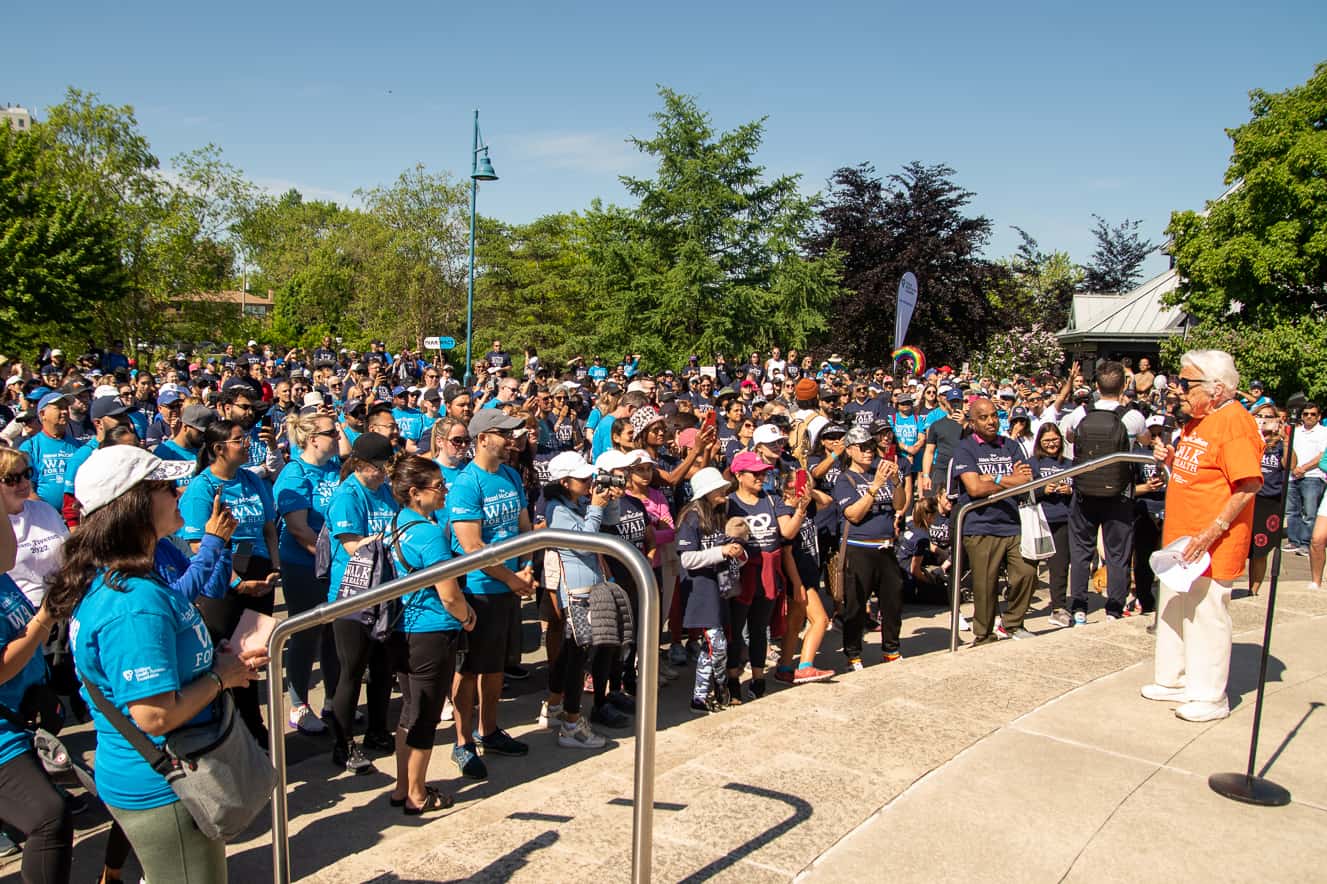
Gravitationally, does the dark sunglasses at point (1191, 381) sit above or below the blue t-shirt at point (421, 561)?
above

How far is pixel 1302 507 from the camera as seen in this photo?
12.4 meters

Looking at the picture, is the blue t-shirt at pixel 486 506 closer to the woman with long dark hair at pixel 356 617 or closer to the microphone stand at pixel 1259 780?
the woman with long dark hair at pixel 356 617

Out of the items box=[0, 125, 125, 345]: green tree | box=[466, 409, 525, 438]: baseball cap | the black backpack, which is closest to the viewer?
box=[466, 409, 525, 438]: baseball cap

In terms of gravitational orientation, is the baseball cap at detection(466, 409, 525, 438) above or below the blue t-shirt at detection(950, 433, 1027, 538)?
above

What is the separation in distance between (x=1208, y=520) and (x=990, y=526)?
2662 mm

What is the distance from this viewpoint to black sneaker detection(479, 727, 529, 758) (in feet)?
18.6

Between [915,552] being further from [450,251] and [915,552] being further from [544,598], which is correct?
[450,251]

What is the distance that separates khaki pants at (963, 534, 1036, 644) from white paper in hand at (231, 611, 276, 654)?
578 centimetres

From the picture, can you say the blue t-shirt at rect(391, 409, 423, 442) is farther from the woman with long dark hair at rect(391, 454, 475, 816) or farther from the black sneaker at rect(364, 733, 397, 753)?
the woman with long dark hair at rect(391, 454, 475, 816)

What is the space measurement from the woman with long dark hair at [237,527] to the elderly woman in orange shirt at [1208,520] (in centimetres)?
499

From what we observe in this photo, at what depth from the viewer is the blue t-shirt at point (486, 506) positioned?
521 cm

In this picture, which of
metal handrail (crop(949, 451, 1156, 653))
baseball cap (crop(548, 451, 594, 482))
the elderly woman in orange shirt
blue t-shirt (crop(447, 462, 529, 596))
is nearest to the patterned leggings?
baseball cap (crop(548, 451, 594, 482))

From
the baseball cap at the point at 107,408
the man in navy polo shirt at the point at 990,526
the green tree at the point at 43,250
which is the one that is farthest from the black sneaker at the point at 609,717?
the green tree at the point at 43,250

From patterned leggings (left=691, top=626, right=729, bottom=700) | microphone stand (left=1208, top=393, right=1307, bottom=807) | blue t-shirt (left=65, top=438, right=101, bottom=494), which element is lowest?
patterned leggings (left=691, top=626, right=729, bottom=700)
